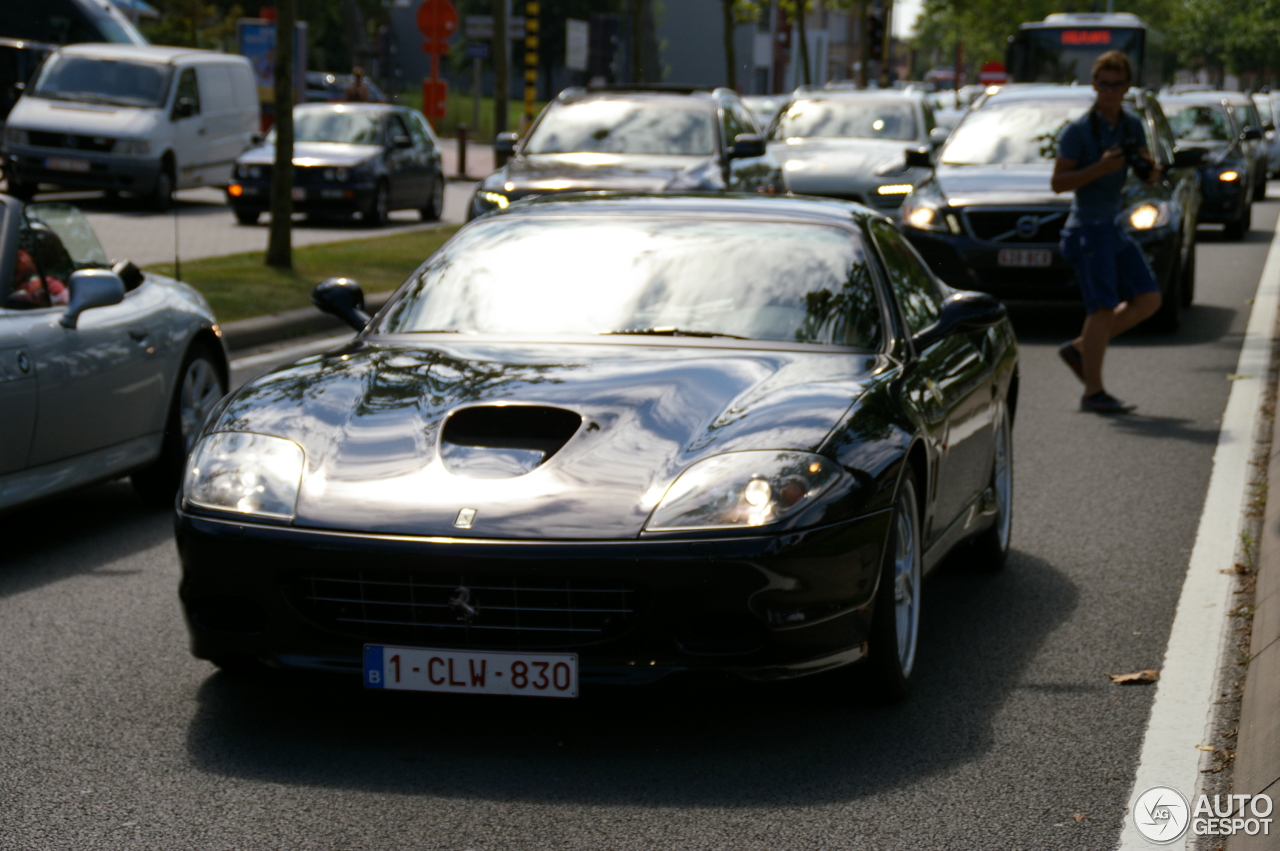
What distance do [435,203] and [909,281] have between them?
20.3m

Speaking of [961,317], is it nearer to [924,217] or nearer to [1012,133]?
[924,217]

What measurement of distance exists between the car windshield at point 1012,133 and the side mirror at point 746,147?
1479 mm

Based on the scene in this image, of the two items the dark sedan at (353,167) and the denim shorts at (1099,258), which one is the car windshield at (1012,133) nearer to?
the denim shorts at (1099,258)

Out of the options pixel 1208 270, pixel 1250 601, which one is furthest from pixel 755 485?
pixel 1208 270

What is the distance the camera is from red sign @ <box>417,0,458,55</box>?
33.5 m

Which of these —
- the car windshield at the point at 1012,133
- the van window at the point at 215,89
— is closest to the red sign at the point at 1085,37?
the van window at the point at 215,89

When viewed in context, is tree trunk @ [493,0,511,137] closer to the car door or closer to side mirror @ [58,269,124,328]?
side mirror @ [58,269,124,328]

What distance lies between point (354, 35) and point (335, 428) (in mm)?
59373

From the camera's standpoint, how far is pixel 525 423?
15.8 ft

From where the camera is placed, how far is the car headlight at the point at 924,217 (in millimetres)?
14523

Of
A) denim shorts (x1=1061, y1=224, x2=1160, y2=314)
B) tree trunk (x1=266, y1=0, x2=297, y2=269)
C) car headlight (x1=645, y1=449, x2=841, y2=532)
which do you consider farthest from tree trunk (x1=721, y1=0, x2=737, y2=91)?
car headlight (x1=645, y1=449, x2=841, y2=532)

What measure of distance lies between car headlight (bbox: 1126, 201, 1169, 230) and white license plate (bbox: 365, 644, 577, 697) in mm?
10595

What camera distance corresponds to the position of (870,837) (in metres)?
4.03

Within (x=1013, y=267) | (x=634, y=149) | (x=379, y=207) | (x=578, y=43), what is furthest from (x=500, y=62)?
(x=1013, y=267)
